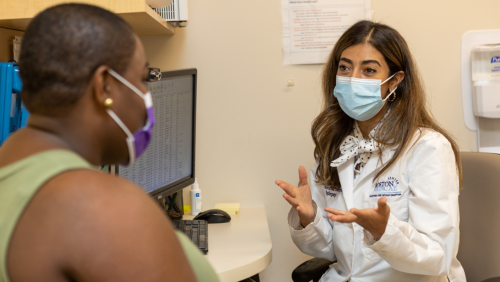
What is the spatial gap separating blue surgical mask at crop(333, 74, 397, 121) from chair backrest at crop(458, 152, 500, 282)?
414 millimetres

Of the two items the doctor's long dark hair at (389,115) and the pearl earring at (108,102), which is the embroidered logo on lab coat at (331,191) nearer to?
the doctor's long dark hair at (389,115)

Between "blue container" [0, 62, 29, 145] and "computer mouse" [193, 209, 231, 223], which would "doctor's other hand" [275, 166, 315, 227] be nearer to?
"computer mouse" [193, 209, 231, 223]

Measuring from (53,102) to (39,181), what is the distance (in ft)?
0.31

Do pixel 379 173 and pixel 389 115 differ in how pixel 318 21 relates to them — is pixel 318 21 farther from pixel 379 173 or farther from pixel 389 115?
pixel 379 173

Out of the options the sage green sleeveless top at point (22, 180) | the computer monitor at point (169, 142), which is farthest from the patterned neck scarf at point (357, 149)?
the sage green sleeveless top at point (22, 180)

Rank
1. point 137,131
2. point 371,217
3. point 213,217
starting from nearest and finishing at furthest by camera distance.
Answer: point 137,131 < point 371,217 < point 213,217

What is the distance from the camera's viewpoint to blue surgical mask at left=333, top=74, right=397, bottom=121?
1408 mm

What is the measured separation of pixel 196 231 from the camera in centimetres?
139

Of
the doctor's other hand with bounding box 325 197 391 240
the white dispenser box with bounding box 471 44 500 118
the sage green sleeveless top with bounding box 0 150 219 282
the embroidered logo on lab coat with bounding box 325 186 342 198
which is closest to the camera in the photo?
the sage green sleeveless top with bounding box 0 150 219 282

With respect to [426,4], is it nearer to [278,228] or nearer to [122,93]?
[278,228]

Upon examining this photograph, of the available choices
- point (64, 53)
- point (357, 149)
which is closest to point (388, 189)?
point (357, 149)

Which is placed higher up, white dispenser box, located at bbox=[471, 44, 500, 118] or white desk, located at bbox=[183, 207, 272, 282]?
white dispenser box, located at bbox=[471, 44, 500, 118]

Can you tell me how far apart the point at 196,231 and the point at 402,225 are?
647 millimetres

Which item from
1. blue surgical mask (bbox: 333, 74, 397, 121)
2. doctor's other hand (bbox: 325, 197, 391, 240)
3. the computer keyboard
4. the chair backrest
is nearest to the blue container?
the computer keyboard
